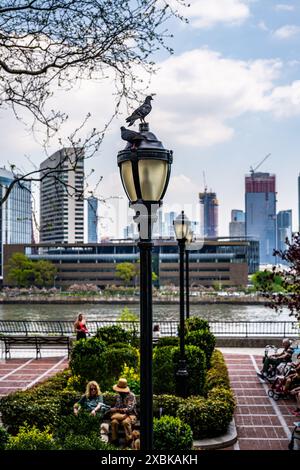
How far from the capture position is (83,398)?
9.36m

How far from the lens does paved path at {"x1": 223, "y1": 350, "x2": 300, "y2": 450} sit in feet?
30.6

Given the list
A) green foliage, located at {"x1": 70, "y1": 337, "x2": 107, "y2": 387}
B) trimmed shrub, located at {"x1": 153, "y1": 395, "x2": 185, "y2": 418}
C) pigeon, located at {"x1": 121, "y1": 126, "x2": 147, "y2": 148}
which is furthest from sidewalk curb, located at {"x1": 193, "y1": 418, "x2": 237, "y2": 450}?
pigeon, located at {"x1": 121, "y1": 126, "x2": 147, "y2": 148}

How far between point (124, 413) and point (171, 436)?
5.65ft

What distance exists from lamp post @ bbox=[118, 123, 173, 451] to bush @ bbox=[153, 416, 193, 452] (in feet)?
9.44

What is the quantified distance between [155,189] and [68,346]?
564 inches

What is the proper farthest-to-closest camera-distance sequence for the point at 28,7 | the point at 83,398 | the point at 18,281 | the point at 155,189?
1. the point at 18,281
2. the point at 83,398
3. the point at 28,7
4. the point at 155,189

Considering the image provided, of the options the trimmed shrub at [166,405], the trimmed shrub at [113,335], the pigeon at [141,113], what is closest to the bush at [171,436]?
the trimmed shrub at [166,405]

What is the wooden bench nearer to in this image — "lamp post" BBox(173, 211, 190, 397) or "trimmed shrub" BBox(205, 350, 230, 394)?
"trimmed shrub" BBox(205, 350, 230, 394)

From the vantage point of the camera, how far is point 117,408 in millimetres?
8938

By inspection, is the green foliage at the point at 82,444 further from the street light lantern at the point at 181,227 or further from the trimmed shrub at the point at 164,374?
the street light lantern at the point at 181,227

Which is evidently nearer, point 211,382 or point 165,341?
point 211,382

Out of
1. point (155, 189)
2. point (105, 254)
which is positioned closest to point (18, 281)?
point (105, 254)

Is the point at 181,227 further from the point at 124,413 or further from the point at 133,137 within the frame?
the point at 133,137

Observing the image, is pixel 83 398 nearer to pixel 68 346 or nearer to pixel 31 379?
pixel 31 379
